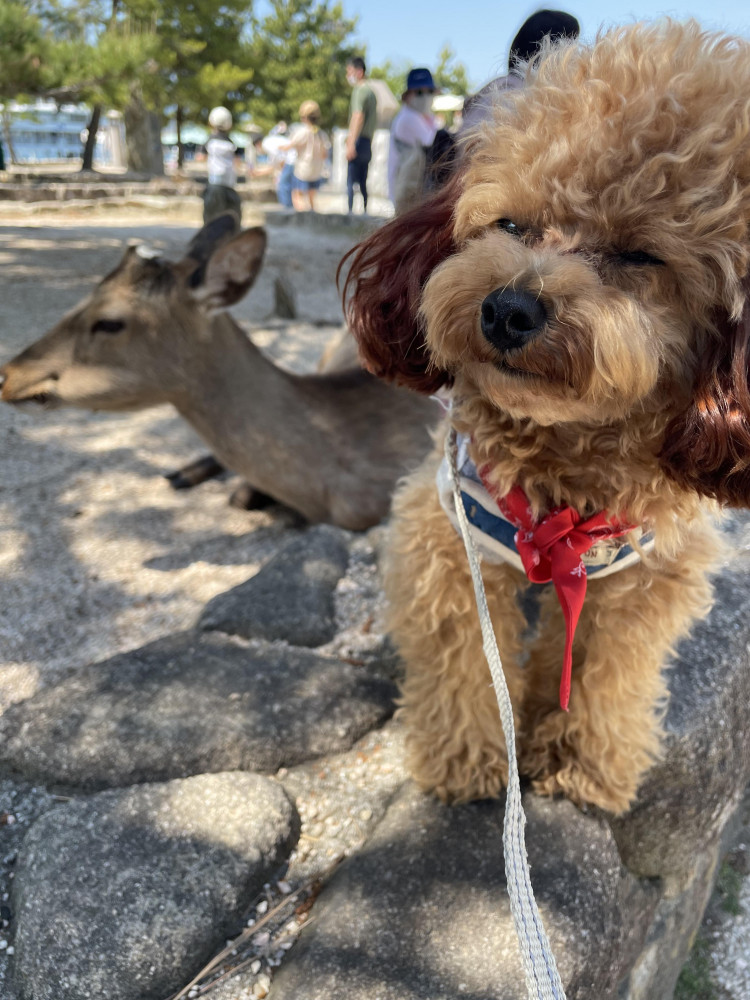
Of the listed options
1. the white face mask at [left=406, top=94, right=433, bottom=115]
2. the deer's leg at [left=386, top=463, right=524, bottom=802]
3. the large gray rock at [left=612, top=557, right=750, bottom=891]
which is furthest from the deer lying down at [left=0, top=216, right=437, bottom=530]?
the white face mask at [left=406, top=94, right=433, bottom=115]

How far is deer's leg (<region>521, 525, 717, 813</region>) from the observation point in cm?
162

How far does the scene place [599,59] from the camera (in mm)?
1257

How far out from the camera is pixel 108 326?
10.6ft

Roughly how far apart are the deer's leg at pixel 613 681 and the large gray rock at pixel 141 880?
70 centimetres

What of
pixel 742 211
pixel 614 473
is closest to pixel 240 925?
pixel 614 473

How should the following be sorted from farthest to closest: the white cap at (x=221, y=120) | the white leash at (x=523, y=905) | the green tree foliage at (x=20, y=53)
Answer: the white cap at (x=221, y=120) < the green tree foliage at (x=20, y=53) < the white leash at (x=523, y=905)

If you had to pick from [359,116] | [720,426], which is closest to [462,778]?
[720,426]

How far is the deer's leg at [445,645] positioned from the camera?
5.64 feet

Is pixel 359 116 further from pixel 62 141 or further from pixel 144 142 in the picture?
pixel 62 141

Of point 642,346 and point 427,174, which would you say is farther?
point 427,174

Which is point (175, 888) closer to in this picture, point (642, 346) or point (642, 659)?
point (642, 659)

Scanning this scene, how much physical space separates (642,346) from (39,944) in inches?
61.8

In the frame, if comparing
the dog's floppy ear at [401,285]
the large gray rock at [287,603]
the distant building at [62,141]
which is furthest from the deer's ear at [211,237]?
the distant building at [62,141]

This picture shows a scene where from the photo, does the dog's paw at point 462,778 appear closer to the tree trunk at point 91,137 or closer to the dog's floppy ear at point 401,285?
the dog's floppy ear at point 401,285
